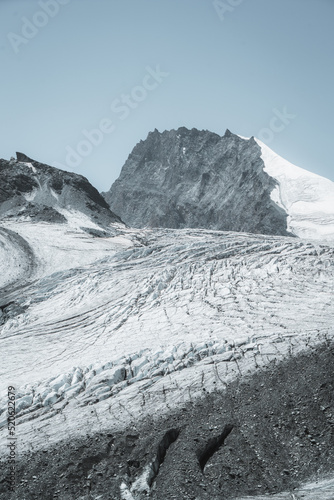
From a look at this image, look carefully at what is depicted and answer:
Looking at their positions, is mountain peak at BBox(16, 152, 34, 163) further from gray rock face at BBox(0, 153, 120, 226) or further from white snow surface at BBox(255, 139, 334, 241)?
white snow surface at BBox(255, 139, 334, 241)

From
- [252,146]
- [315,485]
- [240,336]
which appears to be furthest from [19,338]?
[252,146]

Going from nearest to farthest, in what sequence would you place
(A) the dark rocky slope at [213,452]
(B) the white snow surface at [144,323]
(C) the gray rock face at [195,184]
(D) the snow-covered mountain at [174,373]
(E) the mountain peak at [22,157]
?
(A) the dark rocky slope at [213,452], (D) the snow-covered mountain at [174,373], (B) the white snow surface at [144,323], (E) the mountain peak at [22,157], (C) the gray rock face at [195,184]

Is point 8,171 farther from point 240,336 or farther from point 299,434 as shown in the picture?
point 299,434

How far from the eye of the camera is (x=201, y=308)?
73.8ft

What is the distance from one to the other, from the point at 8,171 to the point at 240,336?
57886mm

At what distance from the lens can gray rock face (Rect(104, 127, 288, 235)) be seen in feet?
333

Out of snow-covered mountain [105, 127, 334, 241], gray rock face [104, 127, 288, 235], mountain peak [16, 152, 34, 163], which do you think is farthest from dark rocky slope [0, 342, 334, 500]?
gray rock face [104, 127, 288, 235]

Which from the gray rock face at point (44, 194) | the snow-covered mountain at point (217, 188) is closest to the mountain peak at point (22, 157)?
the gray rock face at point (44, 194)

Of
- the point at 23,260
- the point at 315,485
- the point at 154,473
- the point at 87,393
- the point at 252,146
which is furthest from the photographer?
the point at 252,146

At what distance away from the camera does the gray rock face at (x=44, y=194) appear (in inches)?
2184

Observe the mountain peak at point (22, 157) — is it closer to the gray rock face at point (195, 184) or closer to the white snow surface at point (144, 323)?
the white snow surface at point (144, 323)

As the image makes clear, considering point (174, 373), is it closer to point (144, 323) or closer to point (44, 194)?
point (144, 323)

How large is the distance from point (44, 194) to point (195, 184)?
2442 inches

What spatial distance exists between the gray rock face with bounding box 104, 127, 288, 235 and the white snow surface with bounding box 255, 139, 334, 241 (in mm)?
2507
